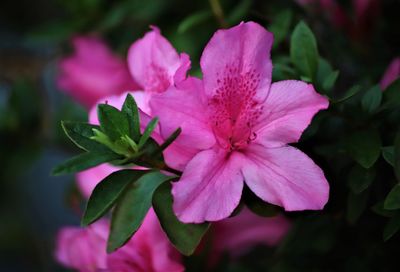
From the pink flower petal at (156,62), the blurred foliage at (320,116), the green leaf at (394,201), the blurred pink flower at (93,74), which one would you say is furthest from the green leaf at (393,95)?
the blurred pink flower at (93,74)

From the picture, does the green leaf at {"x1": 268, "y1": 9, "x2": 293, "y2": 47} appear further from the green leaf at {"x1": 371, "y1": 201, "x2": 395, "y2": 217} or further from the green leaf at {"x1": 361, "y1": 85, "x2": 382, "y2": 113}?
the green leaf at {"x1": 371, "y1": 201, "x2": 395, "y2": 217}

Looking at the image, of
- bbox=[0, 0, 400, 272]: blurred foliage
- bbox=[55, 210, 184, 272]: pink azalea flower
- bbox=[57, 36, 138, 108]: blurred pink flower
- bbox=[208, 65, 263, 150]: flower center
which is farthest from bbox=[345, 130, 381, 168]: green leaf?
bbox=[57, 36, 138, 108]: blurred pink flower

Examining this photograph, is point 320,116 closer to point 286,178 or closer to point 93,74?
point 286,178

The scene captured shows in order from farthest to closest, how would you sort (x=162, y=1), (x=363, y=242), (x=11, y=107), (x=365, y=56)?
(x=11, y=107) → (x=162, y=1) → (x=365, y=56) → (x=363, y=242)

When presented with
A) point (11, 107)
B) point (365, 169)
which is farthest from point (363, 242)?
point (11, 107)

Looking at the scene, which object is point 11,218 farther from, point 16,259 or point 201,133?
point 201,133

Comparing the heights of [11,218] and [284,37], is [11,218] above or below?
below

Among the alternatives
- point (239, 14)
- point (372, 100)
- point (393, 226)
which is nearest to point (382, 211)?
point (393, 226)

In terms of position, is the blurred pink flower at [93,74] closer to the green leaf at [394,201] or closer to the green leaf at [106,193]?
the green leaf at [106,193]

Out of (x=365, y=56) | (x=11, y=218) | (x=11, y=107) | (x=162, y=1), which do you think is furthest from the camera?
(x=11, y=218)
